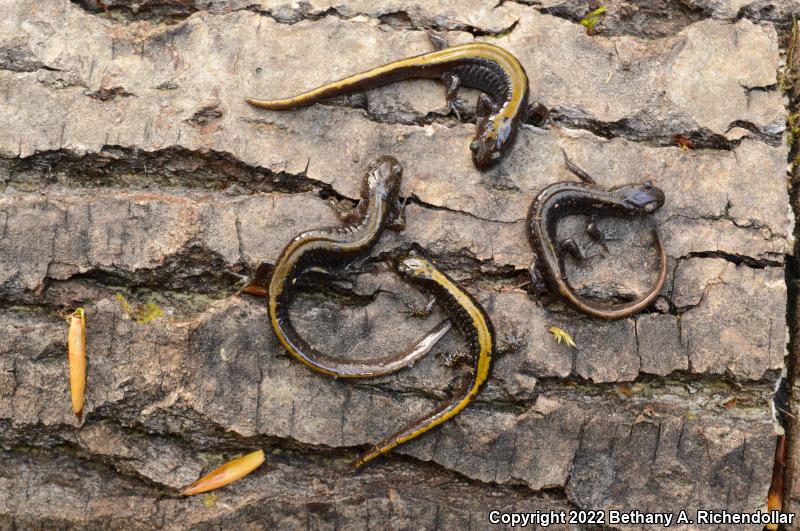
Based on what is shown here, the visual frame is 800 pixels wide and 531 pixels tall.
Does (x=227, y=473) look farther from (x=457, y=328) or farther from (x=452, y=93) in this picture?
(x=452, y=93)

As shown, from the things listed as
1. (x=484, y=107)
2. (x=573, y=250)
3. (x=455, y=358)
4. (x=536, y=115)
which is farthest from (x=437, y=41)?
(x=455, y=358)

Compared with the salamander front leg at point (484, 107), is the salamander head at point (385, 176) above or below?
below

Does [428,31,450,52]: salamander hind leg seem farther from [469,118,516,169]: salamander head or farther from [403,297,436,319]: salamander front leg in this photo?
[403,297,436,319]: salamander front leg

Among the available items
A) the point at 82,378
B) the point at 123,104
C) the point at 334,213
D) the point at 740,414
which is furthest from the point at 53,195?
the point at 740,414

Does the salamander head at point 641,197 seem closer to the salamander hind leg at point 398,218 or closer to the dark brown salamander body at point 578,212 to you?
the dark brown salamander body at point 578,212

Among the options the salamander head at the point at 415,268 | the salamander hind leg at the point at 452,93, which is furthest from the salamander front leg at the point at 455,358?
the salamander hind leg at the point at 452,93

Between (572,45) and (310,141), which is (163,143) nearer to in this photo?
(310,141)
